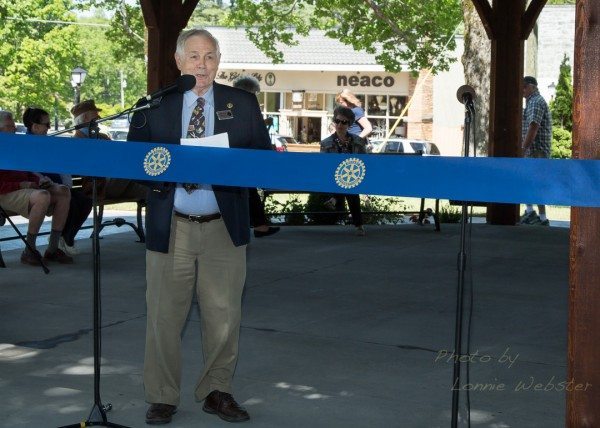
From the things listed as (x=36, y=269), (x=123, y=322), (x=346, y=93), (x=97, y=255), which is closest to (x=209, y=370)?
(x=97, y=255)

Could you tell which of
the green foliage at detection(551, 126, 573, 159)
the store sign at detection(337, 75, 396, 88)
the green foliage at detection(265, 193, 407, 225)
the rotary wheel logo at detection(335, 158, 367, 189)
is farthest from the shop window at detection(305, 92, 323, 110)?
the rotary wheel logo at detection(335, 158, 367, 189)

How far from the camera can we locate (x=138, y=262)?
36.4ft

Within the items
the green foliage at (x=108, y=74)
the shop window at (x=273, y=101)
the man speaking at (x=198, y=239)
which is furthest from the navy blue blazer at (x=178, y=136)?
the green foliage at (x=108, y=74)

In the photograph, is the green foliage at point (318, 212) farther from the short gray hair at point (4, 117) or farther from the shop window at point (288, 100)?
the shop window at point (288, 100)

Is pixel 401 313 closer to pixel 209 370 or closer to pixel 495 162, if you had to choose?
pixel 209 370

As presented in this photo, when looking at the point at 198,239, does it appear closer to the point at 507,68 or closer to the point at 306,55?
the point at 507,68

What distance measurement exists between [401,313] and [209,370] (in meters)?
3.32

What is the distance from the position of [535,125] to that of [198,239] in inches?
423

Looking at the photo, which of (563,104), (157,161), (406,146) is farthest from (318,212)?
(406,146)

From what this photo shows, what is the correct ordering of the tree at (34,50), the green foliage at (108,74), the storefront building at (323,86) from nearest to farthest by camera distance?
the tree at (34,50), the storefront building at (323,86), the green foliage at (108,74)

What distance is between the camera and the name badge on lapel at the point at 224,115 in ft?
17.6

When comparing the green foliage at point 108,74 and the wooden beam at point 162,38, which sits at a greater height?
the green foliage at point 108,74

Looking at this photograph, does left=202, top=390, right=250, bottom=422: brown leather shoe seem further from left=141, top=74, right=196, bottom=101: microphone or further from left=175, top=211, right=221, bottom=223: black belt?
left=141, top=74, right=196, bottom=101: microphone

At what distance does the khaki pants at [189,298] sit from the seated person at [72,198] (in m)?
5.83
